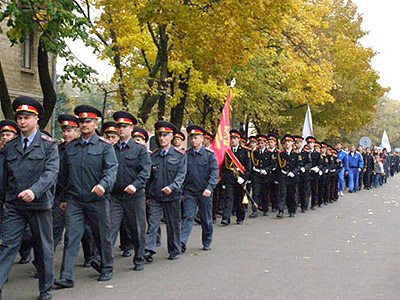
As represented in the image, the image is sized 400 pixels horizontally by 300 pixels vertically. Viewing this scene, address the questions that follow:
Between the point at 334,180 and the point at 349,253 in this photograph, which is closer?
the point at 349,253

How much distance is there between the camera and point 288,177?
16266mm

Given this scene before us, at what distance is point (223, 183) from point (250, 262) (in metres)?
5.45

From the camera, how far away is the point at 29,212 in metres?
6.90

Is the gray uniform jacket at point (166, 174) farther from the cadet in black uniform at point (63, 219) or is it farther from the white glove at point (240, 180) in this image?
the white glove at point (240, 180)

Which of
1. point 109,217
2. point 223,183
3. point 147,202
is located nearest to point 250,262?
point 147,202

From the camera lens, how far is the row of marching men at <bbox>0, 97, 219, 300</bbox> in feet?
22.5

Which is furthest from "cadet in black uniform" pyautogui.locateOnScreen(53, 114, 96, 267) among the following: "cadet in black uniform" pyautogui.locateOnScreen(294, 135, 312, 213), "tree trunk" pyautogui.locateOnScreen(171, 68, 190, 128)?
"tree trunk" pyautogui.locateOnScreen(171, 68, 190, 128)

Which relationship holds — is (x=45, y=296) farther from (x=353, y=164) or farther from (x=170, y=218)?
(x=353, y=164)

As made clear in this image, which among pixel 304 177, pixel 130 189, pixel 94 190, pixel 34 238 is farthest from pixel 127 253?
pixel 304 177

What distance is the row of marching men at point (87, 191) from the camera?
6863mm

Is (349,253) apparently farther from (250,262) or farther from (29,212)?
(29,212)

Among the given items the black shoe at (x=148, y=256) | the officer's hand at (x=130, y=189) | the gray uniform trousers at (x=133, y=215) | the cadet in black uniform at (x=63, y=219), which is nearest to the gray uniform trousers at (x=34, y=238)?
the officer's hand at (x=130, y=189)

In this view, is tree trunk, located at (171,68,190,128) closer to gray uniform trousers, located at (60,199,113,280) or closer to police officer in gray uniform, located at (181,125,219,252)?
police officer in gray uniform, located at (181,125,219,252)

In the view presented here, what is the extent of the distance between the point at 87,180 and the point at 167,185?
6.72 feet
